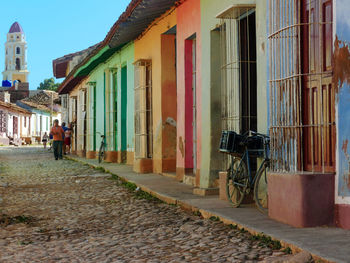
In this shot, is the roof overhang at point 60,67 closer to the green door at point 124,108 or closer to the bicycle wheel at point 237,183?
the green door at point 124,108

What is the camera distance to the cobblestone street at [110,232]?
15.2 ft

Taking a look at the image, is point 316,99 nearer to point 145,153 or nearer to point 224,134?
point 224,134

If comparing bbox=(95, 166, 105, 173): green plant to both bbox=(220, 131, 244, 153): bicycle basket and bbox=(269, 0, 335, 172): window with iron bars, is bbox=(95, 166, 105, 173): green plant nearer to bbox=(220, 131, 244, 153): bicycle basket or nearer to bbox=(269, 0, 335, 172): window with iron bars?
bbox=(220, 131, 244, 153): bicycle basket

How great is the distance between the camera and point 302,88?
5777 millimetres

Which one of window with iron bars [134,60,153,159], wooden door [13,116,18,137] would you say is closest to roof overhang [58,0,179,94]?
window with iron bars [134,60,153,159]

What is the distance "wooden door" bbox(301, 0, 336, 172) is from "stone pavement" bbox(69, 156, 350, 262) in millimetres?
665

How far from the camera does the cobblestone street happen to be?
4633mm

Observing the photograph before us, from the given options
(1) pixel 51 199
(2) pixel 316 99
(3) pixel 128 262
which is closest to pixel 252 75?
(2) pixel 316 99

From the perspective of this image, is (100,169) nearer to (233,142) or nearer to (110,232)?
(233,142)

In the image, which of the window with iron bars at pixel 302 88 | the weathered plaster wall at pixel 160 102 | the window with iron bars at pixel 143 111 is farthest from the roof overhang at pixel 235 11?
the window with iron bars at pixel 143 111

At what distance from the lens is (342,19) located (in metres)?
5.04

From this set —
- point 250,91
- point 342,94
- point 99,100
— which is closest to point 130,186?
point 250,91

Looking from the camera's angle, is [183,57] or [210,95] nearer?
[210,95]

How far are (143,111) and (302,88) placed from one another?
7205 mm
